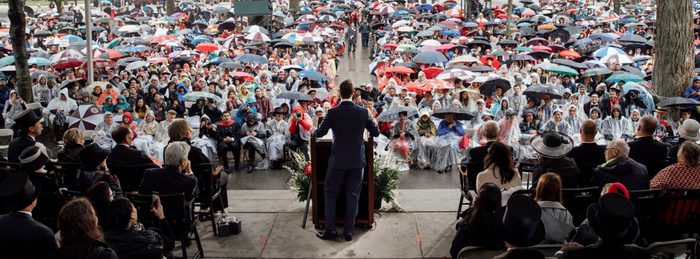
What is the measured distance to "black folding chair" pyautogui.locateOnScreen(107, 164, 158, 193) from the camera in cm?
671

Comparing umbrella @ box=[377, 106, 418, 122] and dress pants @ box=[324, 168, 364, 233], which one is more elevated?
umbrella @ box=[377, 106, 418, 122]

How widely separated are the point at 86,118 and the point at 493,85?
9.42m

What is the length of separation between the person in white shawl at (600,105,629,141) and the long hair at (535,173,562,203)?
788 centimetres

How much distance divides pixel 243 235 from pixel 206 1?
183 feet

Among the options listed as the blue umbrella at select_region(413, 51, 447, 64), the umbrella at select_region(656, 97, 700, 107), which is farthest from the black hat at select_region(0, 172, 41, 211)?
the blue umbrella at select_region(413, 51, 447, 64)

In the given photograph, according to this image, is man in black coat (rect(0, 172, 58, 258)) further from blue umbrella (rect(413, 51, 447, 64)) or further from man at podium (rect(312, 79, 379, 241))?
blue umbrella (rect(413, 51, 447, 64))

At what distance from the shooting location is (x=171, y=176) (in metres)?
6.06

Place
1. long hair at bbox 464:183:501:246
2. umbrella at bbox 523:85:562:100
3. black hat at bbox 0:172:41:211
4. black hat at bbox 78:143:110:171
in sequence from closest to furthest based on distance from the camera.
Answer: black hat at bbox 0:172:41:211 → long hair at bbox 464:183:501:246 → black hat at bbox 78:143:110:171 → umbrella at bbox 523:85:562:100

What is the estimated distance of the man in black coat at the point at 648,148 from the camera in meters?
7.12

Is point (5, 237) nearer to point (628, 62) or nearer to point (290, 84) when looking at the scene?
point (290, 84)

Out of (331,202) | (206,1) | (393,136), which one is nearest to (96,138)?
(393,136)

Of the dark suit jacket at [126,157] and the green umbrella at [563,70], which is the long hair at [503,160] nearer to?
the dark suit jacket at [126,157]

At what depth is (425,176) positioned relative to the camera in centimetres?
1077

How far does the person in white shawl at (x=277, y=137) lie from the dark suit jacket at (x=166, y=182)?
5.12 metres
